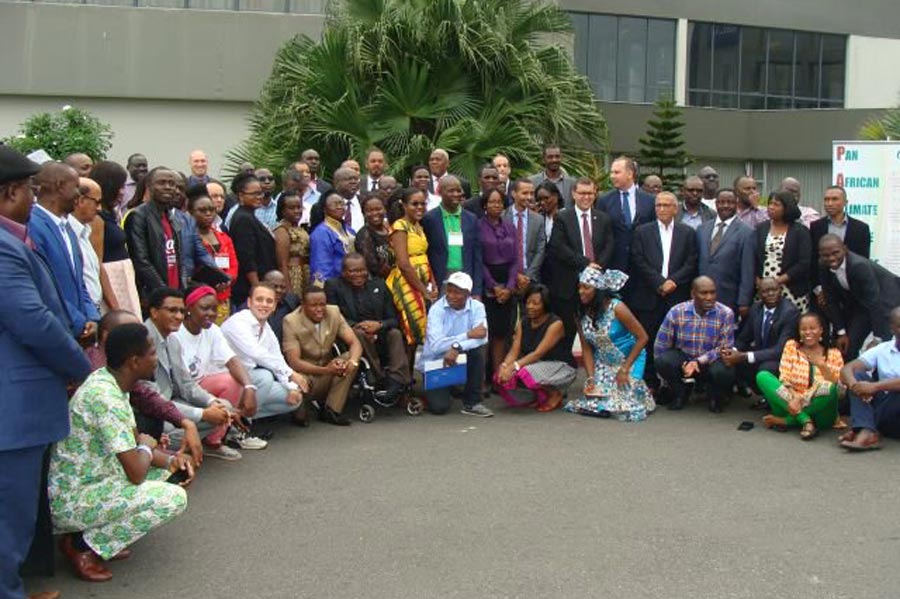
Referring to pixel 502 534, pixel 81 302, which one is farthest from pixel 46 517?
pixel 502 534

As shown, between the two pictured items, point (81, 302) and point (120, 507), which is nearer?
point (120, 507)

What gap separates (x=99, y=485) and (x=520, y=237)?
18.8 feet

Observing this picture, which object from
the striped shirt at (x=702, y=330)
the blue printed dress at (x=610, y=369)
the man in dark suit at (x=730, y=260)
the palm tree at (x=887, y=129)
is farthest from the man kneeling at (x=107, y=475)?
the palm tree at (x=887, y=129)

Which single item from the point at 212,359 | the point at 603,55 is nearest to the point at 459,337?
the point at 212,359

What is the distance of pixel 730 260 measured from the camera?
10.2 m

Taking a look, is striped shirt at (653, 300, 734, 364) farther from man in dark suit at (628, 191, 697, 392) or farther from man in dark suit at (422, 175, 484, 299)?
man in dark suit at (422, 175, 484, 299)

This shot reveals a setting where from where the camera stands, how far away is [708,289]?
9.48m

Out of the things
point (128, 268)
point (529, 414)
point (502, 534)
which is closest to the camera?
point (502, 534)

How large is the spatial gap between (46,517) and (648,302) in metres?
6.42

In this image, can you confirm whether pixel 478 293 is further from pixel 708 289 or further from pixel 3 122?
pixel 3 122

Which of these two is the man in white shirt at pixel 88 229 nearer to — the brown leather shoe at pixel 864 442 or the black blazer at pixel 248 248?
the black blazer at pixel 248 248

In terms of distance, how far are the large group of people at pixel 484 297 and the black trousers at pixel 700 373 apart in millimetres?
21

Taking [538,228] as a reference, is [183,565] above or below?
below

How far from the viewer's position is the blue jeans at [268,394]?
27.2 ft
